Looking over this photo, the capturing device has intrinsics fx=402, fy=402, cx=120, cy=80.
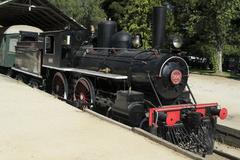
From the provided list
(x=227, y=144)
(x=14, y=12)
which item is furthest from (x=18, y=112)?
(x=14, y=12)

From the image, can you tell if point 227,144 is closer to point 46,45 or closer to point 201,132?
point 201,132

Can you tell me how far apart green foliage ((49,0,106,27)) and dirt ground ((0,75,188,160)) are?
131 ft

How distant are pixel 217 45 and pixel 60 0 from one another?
29546mm

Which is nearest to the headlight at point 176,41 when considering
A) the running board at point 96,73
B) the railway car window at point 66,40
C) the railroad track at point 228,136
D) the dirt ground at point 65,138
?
the running board at point 96,73

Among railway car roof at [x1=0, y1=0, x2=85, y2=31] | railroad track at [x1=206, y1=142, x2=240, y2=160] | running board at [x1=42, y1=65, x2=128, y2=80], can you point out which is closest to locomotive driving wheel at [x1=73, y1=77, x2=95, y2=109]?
running board at [x1=42, y1=65, x2=128, y2=80]

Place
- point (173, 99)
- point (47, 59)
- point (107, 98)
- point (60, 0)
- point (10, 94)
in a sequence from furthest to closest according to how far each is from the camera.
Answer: point (60, 0) < point (47, 59) < point (10, 94) < point (107, 98) < point (173, 99)

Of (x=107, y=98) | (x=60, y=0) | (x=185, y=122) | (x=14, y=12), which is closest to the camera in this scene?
(x=185, y=122)

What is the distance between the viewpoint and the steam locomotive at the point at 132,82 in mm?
9086

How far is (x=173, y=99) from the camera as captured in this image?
1026 centimetres

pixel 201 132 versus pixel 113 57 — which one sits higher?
pixel 113 57

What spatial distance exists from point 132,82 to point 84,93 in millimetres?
2451

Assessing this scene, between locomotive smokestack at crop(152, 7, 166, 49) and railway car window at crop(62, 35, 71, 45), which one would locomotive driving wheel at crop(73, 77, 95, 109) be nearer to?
railway car window at crop(62, 35, 71, 45)

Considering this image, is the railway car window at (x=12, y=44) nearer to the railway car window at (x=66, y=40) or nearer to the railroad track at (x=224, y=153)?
the railway car window at (x=66, y=40)

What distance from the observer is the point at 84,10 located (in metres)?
53.1
